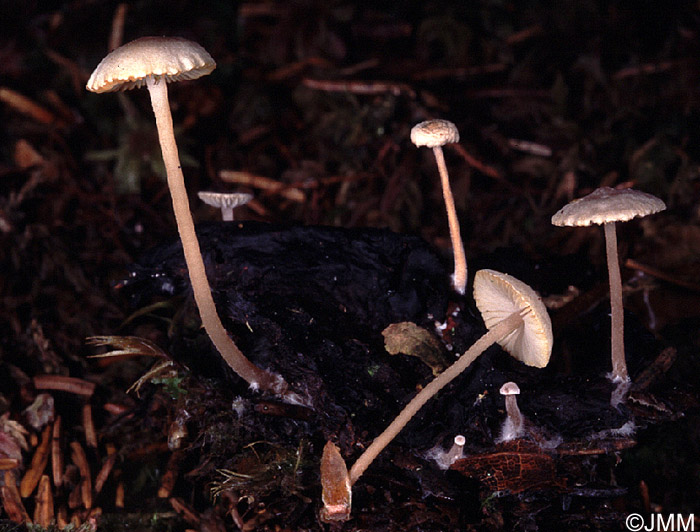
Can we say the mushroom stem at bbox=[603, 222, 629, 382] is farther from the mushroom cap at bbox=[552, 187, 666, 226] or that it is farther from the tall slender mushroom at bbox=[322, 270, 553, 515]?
the tall slender mushroom at bbox=[322, 270, 553, 515]

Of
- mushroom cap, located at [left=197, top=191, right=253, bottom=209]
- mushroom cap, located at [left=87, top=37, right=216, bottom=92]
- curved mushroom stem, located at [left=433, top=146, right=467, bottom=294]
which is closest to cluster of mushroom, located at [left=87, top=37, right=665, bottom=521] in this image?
mushroom cap, located at [left=87, top=37, right=216, bottom=92]

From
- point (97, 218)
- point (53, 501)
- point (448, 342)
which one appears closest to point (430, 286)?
point (448, 342)

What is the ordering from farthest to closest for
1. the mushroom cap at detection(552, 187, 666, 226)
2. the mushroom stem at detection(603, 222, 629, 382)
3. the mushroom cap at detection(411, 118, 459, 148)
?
1. the mushroom cap at detection(411, 118, 459, 148)
2. the mushroom stem at detection(603, 222, 629, 382)
3. the mushroom cap at detection(552, 187, 666, 226)

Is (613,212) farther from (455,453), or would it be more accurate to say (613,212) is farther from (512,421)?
(455,453)

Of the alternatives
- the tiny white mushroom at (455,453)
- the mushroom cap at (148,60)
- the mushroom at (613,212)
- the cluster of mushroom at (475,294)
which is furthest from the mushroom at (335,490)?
the mushroom cap at (148,60)

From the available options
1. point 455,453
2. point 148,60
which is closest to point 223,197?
point 148,60

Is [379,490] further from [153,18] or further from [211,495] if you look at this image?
[153,18]
